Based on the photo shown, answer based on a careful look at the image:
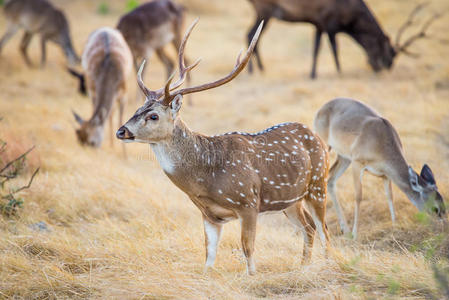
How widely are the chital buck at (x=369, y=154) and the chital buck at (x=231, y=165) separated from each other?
135 centimetres

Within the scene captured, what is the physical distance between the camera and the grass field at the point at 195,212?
13.3ft

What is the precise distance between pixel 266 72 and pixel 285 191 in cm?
951

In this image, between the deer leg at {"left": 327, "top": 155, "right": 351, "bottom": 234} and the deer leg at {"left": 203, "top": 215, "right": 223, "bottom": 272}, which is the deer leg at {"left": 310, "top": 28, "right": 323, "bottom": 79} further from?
the deer leg at {"left": 203, "top": 215, "right": 223, "bottom": 272}

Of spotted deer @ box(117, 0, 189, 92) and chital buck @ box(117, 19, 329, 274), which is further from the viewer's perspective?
spotted deer @ box(117, 0, 189, 92)

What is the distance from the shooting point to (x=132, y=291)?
3.91 m

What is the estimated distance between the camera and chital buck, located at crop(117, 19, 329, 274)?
4.14 m

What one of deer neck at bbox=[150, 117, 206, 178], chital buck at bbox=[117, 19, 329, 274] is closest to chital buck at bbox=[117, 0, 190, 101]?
chital buck at bbox=[117, 19, 329, 274]

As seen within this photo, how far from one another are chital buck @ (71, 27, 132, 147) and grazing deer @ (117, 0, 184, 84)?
5.18ft

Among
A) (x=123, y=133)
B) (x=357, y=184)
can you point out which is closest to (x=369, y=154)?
(x=357, y=184)

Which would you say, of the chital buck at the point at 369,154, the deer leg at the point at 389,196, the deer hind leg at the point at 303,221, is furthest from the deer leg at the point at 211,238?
the deer leg at the point at 389,196

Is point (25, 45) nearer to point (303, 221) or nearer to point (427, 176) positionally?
point (303, 221)

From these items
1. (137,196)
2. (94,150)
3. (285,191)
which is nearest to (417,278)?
(285,191)

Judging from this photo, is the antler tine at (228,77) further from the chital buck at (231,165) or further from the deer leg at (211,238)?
the deer leg at (211,238)

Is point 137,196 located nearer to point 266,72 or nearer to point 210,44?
point 266,72
